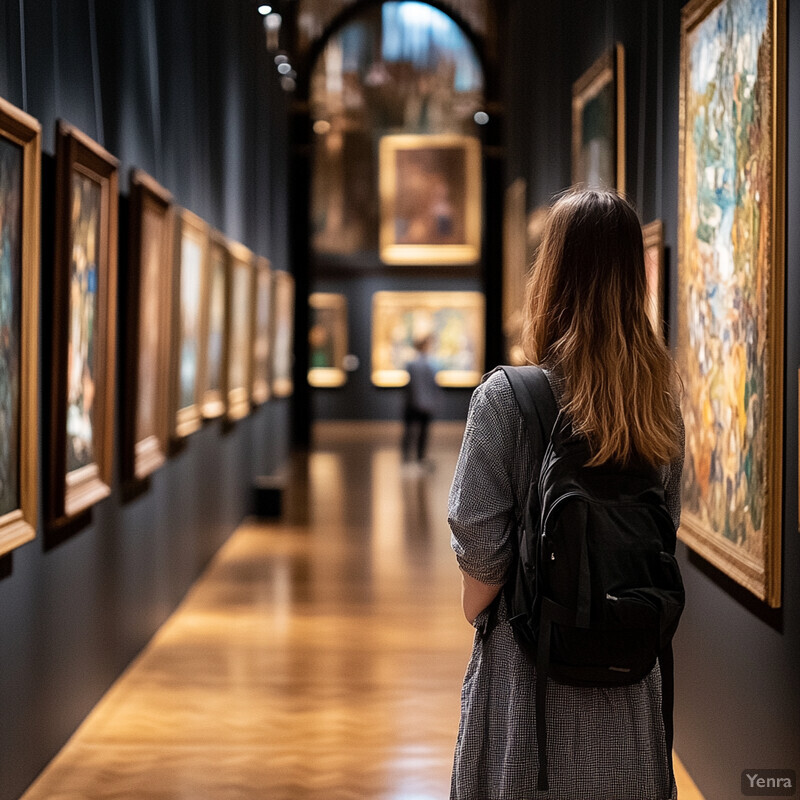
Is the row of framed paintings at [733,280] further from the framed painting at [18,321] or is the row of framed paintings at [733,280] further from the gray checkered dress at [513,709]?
the framed painting at [18,321]

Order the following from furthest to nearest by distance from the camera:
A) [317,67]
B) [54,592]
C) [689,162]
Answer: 1. [317,67]
2. [54,592]
3. [689,162]

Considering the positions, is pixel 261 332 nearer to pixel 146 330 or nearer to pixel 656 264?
pixel 146 330

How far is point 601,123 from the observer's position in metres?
8.26

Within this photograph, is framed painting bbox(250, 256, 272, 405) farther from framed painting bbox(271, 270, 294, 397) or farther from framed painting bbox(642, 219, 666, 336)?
framed painting bbox(642, 219, 666, 336)

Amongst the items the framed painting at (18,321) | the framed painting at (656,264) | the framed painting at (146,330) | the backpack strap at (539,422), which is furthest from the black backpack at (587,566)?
the framed painting at (146,330)

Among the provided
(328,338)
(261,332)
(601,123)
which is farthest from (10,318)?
(328,338)

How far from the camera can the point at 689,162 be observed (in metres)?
5.62

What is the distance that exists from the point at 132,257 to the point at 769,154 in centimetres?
477

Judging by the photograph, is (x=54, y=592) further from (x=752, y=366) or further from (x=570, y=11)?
(x=570, y=11)

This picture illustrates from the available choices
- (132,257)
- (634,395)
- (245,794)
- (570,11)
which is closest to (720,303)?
(634,395)

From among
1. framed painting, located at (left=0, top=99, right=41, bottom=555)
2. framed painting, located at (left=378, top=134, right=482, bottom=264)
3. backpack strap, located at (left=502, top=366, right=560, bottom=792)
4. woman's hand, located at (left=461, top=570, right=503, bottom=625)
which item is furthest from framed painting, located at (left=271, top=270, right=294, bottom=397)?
backpack strap, located at (left=502, top=366, right=560, bottom=792)

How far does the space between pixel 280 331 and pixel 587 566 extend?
17756 millimetres

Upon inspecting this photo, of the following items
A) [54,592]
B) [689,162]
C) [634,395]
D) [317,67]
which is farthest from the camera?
[317,67]

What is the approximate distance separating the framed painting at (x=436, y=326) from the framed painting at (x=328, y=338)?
2.95 ft
